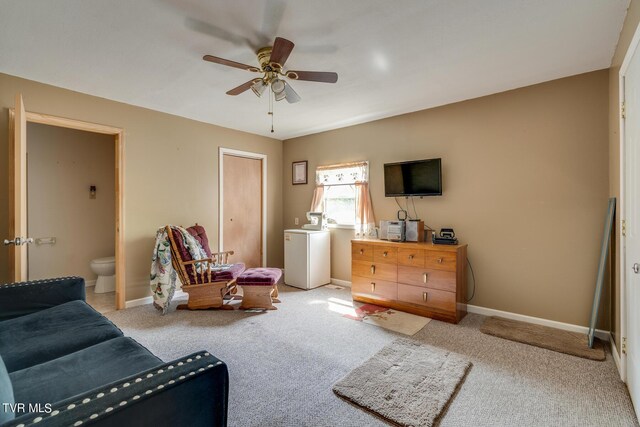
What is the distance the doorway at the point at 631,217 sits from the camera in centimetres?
175

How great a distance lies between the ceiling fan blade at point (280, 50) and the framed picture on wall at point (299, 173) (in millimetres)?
2999

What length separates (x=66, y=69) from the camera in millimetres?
2779

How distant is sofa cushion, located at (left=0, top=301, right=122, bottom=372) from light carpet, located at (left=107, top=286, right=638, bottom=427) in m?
0.79

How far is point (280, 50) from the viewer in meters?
2.05

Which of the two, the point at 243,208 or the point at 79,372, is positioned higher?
the point at 243,208

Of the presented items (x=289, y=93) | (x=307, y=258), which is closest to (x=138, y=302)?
(x=307, y=258)

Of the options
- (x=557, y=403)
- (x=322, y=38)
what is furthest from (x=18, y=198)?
(x=557, y=403)

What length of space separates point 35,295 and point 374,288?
125 inches

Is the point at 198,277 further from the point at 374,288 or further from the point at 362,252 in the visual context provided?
the point at 374,288

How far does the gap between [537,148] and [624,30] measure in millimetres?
1157

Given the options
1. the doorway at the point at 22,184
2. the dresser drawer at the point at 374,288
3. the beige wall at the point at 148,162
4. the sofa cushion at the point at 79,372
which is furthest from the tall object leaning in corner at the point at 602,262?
the doorway at the point at 22,184

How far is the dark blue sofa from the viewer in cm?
90

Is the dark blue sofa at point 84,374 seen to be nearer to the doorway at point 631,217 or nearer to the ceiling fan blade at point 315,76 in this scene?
the ceiling fan blade at point 315,76

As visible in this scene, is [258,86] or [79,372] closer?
[79,372]
